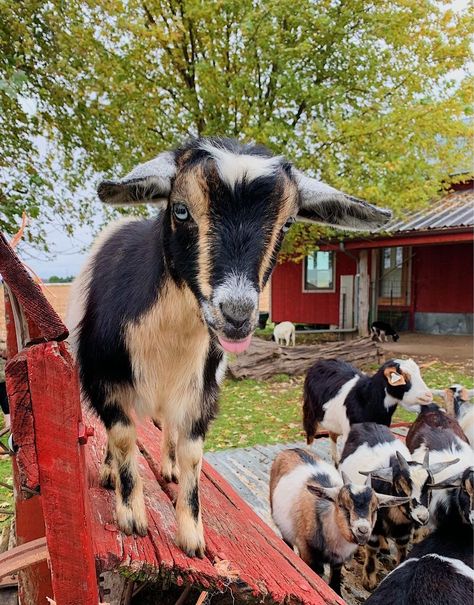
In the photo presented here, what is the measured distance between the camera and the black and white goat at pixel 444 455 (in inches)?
118

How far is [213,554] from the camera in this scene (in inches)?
67.1

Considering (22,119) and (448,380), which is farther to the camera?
(448,380)

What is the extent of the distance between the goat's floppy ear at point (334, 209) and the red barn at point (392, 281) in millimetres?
10171

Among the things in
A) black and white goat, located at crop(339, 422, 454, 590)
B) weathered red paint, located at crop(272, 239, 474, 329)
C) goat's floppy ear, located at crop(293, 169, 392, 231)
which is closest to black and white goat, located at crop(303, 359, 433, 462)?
black and white goat, located at crop(339, 422, 454, 590)

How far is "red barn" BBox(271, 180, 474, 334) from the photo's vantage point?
41.4 feet

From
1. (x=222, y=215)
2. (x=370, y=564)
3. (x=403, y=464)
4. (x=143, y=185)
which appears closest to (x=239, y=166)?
(x=222, y=215)

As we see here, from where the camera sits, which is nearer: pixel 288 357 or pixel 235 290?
pixel 235 290

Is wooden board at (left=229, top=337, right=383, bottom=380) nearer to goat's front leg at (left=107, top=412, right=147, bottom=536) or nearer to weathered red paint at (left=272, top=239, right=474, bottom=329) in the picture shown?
weathered red paint at (left=272, top=239, right=474, bottom=329)

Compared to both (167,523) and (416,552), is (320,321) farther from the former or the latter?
(167,523)

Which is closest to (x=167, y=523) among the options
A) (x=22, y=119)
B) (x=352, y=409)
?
(x=352, y=409)

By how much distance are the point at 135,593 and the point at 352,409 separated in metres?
3.09

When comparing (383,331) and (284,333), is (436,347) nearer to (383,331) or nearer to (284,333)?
(383,331)

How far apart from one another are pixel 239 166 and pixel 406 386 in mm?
3692

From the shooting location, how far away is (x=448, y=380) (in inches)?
353
